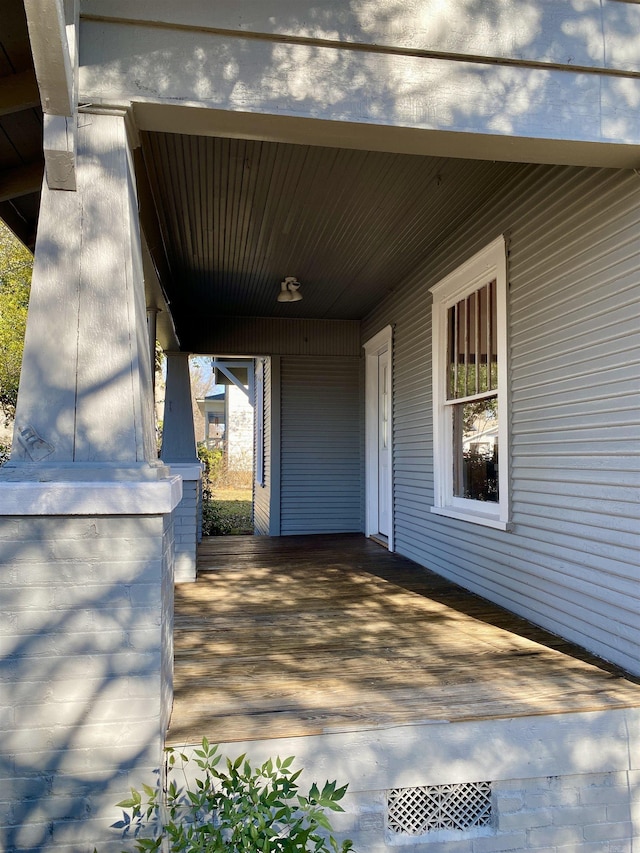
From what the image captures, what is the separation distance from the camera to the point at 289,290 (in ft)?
19.2

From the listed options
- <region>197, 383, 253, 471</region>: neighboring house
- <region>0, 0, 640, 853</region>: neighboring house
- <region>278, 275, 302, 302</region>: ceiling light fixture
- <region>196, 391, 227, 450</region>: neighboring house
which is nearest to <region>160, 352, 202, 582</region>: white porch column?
<region>0, 0, 640, 853</region>: neighboring house

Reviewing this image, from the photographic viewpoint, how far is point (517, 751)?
2258 mm

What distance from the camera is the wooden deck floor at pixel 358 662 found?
228cm

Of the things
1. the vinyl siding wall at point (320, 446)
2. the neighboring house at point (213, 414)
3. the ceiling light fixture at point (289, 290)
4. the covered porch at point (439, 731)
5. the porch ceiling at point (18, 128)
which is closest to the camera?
the covered porch at point (439, 731)

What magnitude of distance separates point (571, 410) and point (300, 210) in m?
2.35

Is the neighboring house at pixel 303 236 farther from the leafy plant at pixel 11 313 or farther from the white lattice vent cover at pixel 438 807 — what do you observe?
the leafy plant at pixel 11 313

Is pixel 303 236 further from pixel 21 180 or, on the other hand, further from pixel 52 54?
pixel 52 54

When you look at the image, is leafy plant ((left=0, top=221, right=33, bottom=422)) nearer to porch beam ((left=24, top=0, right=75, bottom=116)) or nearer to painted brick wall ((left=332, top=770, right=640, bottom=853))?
porch beam ((left=24, top=0, right=75, bottom=116))

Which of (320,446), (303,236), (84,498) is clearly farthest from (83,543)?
(320,446)

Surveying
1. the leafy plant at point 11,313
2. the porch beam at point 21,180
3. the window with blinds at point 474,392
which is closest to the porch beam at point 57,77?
the porch beam at point 21,180

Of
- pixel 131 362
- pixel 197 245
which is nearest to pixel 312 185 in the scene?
pixel 197 245

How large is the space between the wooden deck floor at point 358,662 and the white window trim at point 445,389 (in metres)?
0.59

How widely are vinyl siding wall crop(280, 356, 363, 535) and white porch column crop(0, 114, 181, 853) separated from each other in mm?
5421

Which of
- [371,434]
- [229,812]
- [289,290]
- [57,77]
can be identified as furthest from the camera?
[371,434]
